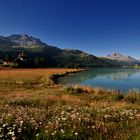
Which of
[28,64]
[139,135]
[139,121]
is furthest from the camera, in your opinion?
[28,64]

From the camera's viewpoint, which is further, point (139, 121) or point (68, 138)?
point (139, 121)

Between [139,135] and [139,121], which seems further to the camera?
[139,121]

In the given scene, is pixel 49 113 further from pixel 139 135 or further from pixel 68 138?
pixel 139 135

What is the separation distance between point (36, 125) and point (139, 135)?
319cm

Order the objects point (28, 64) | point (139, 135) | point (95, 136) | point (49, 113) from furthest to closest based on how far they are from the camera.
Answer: point (28, 64)
point (49, 113)
point (95, 136)
point (139, 135)

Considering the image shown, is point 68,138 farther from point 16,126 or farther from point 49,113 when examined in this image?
point 49,113

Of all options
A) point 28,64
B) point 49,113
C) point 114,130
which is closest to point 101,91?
point 49,113

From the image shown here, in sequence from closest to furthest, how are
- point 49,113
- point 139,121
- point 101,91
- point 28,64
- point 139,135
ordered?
point 139,135 → point 139,121 → point 49,113 → point 101,91 → point 28,64

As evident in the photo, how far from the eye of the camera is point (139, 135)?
6727 millimetres

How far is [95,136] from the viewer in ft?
23.7

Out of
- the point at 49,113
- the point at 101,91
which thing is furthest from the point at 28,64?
the point at 49,113

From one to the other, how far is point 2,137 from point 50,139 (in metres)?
1.30

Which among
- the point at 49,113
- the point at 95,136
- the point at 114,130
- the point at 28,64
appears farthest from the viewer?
the point at 28,64

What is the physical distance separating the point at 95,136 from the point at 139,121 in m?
2.31
